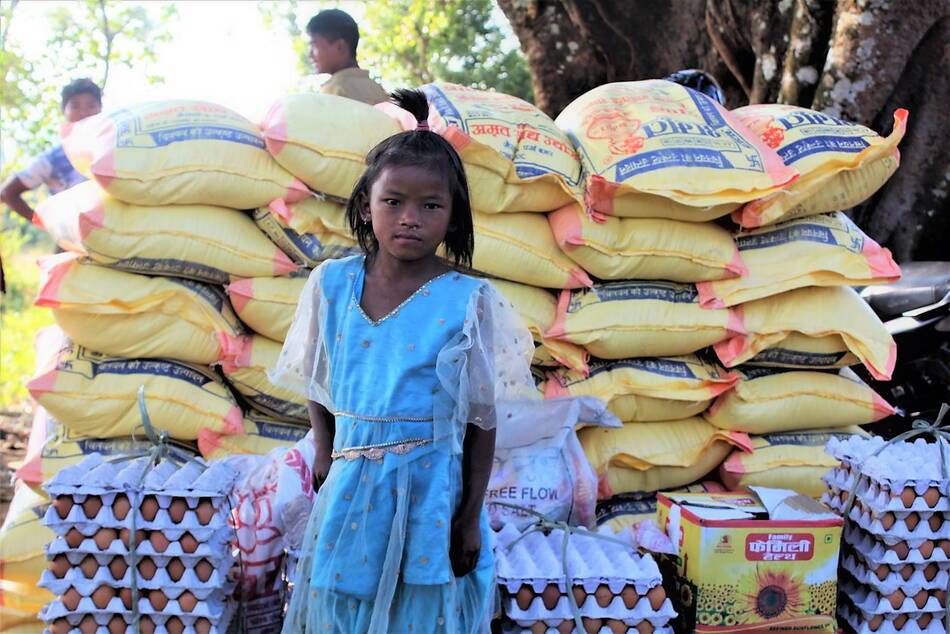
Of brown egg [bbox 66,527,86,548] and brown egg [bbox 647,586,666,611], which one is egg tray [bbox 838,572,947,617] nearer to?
brown egg [bbox 647,586,666,611]

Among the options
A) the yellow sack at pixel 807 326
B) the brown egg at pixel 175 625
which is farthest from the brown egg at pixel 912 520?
the brown egg at pixel 175 625

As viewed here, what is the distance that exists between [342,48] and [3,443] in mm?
2969

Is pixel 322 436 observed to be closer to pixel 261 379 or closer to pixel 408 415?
pixel 408 415

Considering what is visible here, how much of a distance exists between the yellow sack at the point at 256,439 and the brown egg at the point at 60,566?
2.06 feet

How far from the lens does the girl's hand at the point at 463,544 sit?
1604mm

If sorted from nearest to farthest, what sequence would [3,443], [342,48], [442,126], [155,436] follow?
[155,436] → [442,126] → [342,48] → [3,443]

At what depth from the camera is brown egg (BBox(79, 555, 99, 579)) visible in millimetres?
1952

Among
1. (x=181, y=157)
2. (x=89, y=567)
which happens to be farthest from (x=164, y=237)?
(x=89, y=567)

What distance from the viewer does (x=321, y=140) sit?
8.23 ft

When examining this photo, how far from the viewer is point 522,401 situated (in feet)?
8.22

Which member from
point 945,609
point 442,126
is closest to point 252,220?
point 442,126

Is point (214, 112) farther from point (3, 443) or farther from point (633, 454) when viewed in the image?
point (3, 443)

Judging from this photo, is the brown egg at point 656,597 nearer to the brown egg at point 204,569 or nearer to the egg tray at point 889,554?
the egg tray at point 889,554

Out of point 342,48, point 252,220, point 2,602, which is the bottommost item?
point 2,602
